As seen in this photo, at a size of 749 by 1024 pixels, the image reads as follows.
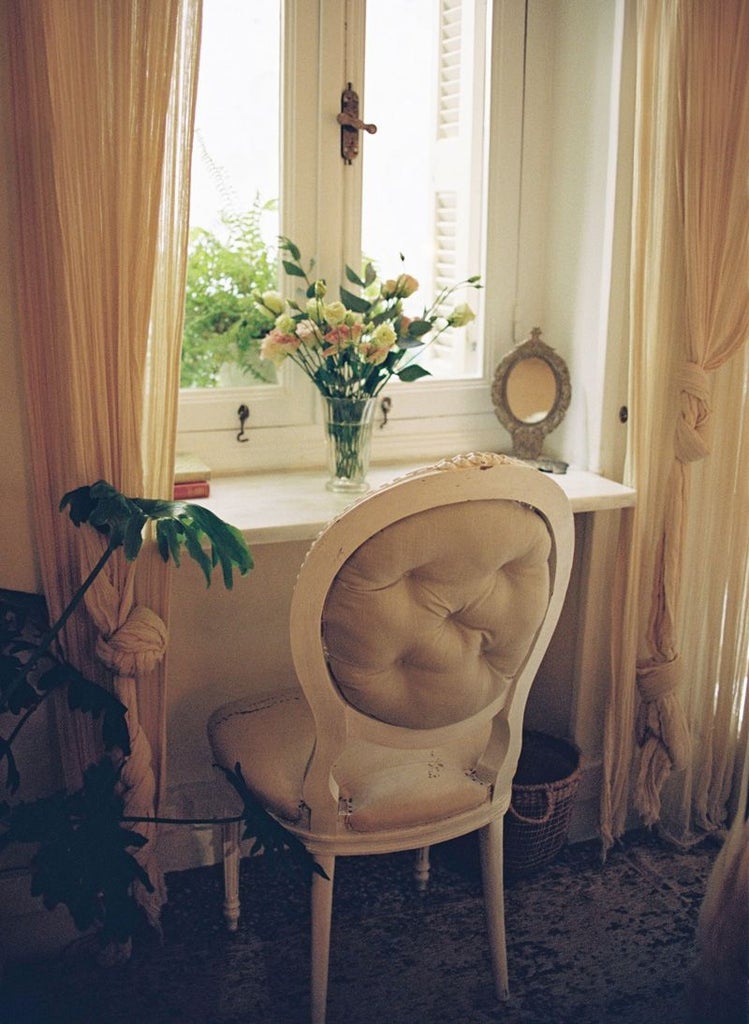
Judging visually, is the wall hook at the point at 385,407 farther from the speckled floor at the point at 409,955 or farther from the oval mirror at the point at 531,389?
the speckled floor at the point at 409,955

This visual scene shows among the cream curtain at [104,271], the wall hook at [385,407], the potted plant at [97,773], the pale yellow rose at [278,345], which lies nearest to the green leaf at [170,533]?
the potted plant at [97,773]

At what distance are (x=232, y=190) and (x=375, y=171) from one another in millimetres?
341

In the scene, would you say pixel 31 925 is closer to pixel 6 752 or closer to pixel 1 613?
pixel 6 752

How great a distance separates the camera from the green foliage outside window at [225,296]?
94.9 inches

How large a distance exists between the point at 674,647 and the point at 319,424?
0.95 meters

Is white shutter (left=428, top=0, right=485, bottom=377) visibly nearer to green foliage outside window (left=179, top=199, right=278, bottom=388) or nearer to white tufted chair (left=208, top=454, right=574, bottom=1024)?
green foliage outside window (left=179, top=199, right=278, bottom=388)

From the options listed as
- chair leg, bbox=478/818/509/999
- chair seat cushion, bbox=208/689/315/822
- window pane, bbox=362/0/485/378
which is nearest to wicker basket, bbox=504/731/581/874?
chair leg, bbox=478/818/509/999

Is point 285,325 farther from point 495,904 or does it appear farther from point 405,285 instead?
point 495,904

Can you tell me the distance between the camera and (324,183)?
A: 8.04ft

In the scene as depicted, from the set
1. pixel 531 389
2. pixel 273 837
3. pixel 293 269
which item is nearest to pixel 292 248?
pixel 293 269

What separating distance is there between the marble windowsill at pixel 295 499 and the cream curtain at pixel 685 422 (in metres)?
0.11

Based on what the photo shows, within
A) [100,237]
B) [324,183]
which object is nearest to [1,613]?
[100,237]

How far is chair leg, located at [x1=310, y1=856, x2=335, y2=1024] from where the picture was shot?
1953 mm

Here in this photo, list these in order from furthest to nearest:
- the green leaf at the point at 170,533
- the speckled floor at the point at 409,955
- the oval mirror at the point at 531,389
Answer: the oval mirror at the point at 531,389, the speckled floor at the point at 409,955, the green leaf at the point at 170,533
